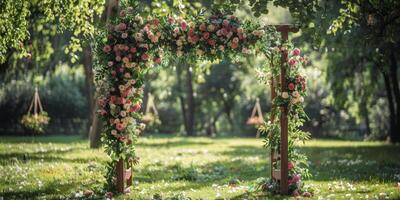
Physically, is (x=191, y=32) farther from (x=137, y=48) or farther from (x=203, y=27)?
(x=137, y=48)

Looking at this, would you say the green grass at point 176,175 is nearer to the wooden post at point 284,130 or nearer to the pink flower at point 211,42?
the wooden post at point 284,130

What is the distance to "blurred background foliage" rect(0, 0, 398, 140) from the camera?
56.3 feet

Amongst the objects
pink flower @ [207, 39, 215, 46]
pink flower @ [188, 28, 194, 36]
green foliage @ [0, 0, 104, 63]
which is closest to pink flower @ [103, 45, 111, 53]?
pink flower @ [188, 28, 194, 36]

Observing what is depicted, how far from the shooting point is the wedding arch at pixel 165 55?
9.88 metres

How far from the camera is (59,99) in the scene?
39781 mm

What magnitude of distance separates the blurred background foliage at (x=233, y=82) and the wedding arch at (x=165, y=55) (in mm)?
687

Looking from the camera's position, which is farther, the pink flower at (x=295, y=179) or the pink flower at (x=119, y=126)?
the pink flower at (x=295, y=179)

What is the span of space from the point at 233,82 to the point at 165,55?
36.6 metres

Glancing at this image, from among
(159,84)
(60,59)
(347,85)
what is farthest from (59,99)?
(347,85)

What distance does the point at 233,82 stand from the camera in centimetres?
4672

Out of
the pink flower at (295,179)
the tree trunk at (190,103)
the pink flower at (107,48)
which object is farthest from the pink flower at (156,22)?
the tree trunk at (190,103)

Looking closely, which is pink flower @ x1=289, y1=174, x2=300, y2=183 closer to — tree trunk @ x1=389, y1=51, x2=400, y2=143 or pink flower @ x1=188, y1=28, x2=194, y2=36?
pink flower @ x1=188, y1=28, x2=194, y2=36

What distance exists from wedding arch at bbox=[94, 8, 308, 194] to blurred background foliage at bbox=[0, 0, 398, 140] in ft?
2.25

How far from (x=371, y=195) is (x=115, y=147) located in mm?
4658
